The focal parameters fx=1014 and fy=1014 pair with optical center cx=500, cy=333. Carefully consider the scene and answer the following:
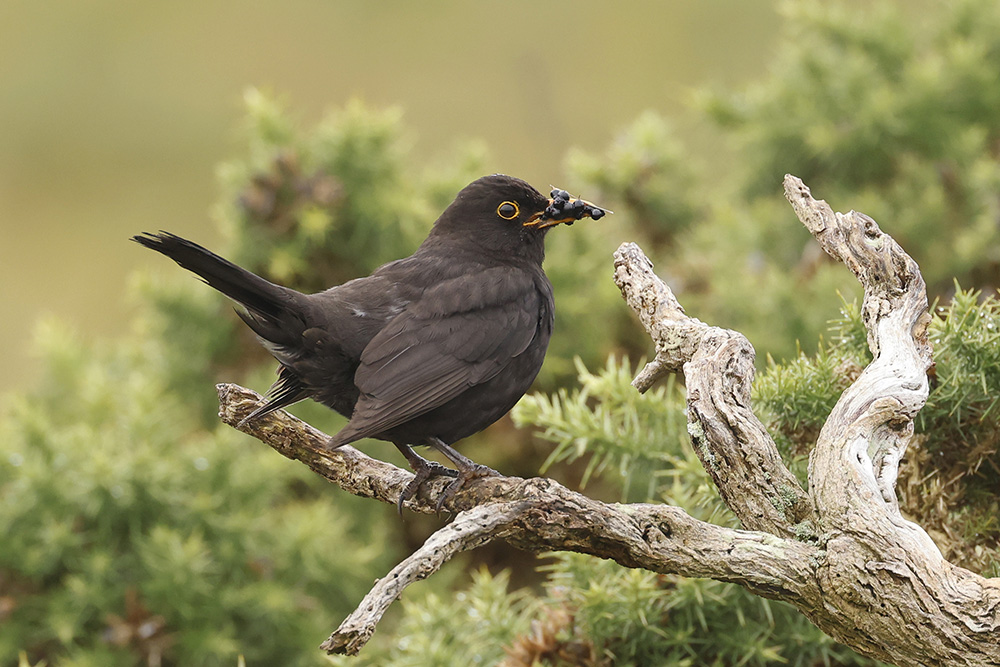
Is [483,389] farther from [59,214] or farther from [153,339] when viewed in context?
[59,214]

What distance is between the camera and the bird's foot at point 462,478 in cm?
254

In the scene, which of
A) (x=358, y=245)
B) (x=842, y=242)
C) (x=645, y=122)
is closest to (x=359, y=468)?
(x=842, y=242)

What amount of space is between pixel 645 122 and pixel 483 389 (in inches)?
132

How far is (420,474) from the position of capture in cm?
272

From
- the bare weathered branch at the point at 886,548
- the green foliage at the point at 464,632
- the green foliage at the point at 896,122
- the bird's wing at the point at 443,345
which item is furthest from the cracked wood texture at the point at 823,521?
the green foliage at the point at 896,122

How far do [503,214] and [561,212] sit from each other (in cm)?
24

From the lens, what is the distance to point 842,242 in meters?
2.21

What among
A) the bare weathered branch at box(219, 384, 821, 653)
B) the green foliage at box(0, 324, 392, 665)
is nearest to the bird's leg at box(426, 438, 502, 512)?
the bare weathered branch at box(219, 384, 821, 653)

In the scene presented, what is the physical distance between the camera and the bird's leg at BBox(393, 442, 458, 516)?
8.41 feet

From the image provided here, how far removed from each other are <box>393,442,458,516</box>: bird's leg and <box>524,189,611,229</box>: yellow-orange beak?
0.82 m

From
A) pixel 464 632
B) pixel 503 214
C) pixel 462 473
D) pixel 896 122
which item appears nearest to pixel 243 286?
pixel 462 473

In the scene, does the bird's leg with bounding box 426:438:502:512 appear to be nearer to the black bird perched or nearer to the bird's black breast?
the black bird perched

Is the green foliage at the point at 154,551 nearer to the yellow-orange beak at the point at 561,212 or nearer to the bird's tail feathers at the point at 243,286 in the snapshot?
the bird's tail feathers at the point at 243,286

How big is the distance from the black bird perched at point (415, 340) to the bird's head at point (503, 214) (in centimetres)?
7
